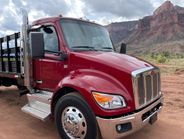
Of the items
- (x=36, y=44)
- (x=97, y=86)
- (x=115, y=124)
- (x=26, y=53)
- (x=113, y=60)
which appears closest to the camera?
(x=115, y=124)

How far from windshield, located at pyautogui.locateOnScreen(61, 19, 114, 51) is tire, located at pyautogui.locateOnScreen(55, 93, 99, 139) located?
112cm

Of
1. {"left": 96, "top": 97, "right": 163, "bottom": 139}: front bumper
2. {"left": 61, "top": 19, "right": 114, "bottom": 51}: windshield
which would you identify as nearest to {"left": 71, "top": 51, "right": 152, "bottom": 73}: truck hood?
{"left": 61, "top": 19, "right": 114, "bottom": 51}: windshield

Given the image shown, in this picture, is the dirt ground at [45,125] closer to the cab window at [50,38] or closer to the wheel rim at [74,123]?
the wheel rim at [74,123]

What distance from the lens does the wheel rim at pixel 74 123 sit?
504cm

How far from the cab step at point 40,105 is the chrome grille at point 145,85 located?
1.82m

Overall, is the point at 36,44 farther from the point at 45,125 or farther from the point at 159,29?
the point at 159,29

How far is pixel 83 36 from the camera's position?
6082mm

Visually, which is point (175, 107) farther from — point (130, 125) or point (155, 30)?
point (155, 30)

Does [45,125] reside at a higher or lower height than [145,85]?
lower

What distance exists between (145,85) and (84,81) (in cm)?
103

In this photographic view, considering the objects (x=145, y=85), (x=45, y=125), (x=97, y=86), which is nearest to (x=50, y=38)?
(x=97, y=86)

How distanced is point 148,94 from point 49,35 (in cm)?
234

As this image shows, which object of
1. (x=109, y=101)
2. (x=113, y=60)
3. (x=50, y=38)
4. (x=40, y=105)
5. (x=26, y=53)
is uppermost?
(x=50, y=38)

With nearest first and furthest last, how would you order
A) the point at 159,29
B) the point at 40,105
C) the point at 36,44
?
the point at 36,44, the point at 40,105, the point at 159,29
